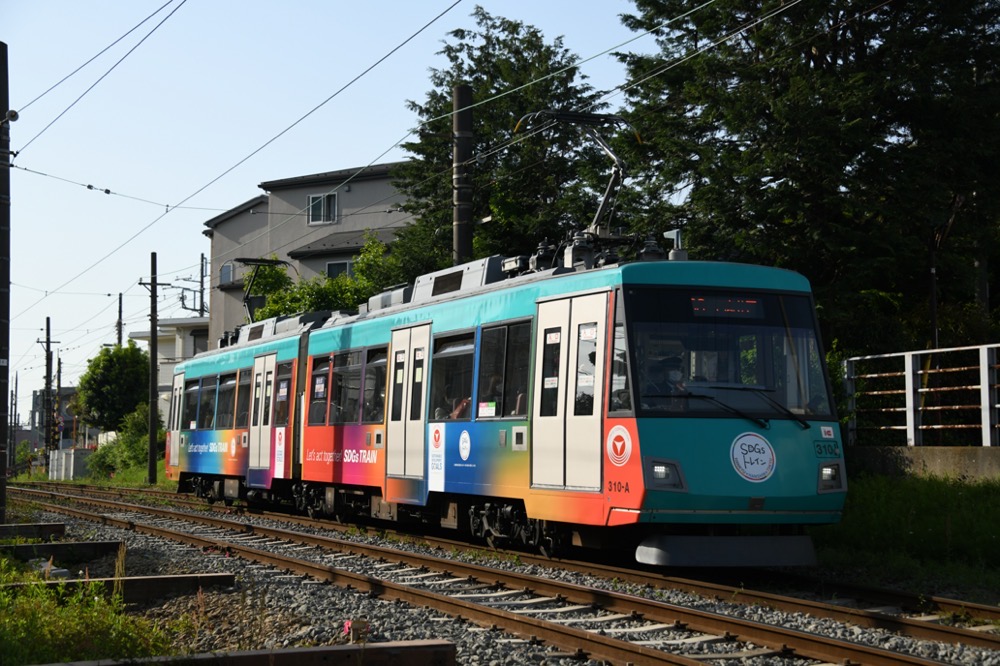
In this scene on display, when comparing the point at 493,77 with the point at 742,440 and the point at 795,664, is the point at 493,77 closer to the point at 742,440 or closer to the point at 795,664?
the point at 742,440

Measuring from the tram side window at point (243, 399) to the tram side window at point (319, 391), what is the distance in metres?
3.74

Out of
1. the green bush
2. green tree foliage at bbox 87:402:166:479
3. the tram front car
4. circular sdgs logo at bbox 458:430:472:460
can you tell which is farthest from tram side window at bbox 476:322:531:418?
green tree foliage at bbox 87:402:166:479

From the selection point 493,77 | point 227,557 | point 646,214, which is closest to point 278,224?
point 493,77

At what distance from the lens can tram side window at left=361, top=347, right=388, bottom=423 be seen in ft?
56.1

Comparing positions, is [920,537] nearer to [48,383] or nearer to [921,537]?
[921,537]

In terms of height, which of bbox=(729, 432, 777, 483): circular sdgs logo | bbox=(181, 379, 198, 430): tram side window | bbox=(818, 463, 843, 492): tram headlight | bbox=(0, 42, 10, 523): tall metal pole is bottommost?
bbox=(818, 463, 843, 492): tram headlight

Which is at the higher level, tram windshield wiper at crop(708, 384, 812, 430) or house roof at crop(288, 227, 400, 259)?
house roof at crop(288, 227, 400, 259)

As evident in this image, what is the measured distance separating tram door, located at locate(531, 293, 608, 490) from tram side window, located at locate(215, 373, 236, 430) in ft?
41.9

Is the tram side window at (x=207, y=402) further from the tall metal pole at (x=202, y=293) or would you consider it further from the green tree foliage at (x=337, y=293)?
the tall metal pole at (x=202, y=293)

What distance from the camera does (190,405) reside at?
27.7m

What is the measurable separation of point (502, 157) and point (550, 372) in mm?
22324

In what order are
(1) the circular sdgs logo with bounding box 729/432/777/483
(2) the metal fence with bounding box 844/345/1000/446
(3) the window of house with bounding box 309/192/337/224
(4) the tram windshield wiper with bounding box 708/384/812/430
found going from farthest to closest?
(3) the window of house with bounding box 309/192/337/224, (2) the metal fence with bounding box 844/345/1000/446, (4) the tram windshield wiper with bounding box 708/384/812/430, (1) the circular sdgs logo with bounding box 729/432/777/483

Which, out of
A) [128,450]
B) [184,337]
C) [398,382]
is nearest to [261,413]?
[398,382]

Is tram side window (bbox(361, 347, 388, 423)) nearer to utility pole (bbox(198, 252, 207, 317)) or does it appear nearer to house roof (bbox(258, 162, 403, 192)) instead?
house roof (bbox(258, 162, 403, 192))
